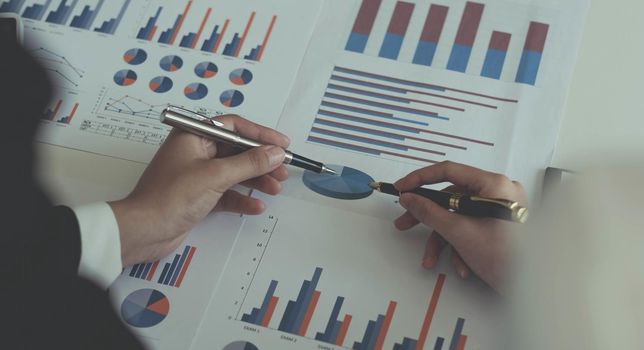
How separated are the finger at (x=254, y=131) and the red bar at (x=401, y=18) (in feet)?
0.87

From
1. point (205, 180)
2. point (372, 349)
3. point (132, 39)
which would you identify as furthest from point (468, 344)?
point (132, 39)

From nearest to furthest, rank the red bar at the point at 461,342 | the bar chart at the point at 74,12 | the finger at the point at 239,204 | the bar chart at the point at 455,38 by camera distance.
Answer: the red bar at the point at 461,342 < the finger at the point at 239,204 < the bar chart at the point at 455,38 < the bar chart at the point at 74,12

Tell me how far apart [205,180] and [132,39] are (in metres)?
0.35

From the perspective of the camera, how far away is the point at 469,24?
102cm

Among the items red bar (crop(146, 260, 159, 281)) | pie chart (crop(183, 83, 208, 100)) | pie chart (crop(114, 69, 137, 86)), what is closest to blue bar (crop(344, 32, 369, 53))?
pie chart (crop(183, 83, 208, 100))

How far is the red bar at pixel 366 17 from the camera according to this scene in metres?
1.03

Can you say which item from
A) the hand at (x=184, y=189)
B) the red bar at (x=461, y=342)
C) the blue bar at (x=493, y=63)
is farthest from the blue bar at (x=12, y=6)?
the red bar at (x=461, y=342)

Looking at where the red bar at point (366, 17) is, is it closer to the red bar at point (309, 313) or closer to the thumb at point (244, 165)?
the thumb at point (244, 165)

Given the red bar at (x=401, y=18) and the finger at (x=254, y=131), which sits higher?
the red bar at (x=401, y=18)

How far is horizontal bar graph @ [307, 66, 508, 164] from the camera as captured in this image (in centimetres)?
92

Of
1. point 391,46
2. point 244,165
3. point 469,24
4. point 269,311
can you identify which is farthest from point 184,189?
point 469,24

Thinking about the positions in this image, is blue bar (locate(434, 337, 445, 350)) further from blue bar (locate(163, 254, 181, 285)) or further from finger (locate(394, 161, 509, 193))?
blue bar (locate(163, 254, 181, 285))

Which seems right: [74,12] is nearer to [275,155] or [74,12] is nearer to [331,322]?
[275,155]

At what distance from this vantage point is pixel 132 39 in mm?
1053
